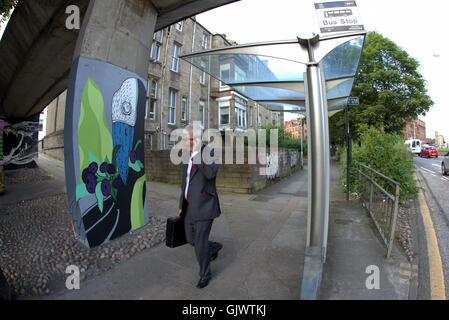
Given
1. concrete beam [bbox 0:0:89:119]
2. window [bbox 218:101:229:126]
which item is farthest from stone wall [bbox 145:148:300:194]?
window [bbox 218:101:229:126]

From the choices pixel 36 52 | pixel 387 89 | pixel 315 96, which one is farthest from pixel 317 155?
pixel 387 89

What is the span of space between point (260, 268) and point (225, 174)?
5.59 meters

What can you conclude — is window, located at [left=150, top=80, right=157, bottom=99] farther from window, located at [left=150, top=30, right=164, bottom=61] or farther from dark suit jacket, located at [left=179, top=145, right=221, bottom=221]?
dark suit jacket, located at [left=179, top=145, right=221, bottom=221]

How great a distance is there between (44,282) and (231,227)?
3095 mm

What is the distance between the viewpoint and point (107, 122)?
3906 millimetres

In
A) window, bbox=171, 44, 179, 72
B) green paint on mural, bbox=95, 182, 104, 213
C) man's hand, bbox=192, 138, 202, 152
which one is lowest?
green paint on mural, bbox=95, 182, 104, 213

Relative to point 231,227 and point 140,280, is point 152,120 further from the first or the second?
point 140,280

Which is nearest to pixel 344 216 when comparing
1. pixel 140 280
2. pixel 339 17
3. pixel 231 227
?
pixel 231 227

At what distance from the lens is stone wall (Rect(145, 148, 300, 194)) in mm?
8219

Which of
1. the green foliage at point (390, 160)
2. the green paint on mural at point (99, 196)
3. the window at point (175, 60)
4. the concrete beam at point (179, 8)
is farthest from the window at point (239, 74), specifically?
the window at point (175, 60)

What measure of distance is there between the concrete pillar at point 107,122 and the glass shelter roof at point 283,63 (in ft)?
4.12

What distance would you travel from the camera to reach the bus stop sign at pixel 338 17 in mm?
2932

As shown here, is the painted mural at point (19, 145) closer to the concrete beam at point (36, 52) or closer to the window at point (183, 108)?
the concrete beam at point (36, 52)

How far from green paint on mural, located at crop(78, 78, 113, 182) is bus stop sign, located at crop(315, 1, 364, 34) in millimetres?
3560
